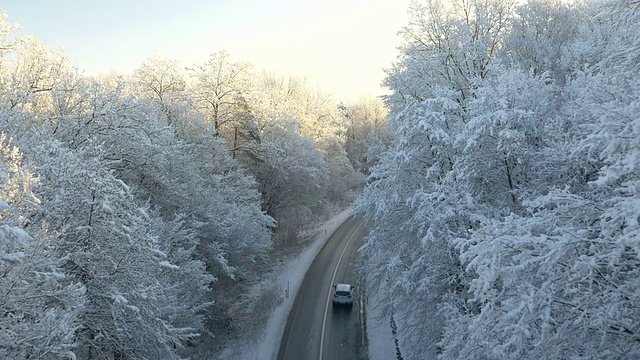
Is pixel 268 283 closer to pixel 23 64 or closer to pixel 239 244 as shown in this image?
pixel 239 244

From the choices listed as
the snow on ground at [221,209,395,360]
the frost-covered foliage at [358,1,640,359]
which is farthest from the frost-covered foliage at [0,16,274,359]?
the frost-covered foliage at [358,1,640,359]

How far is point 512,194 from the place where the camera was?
10.9m

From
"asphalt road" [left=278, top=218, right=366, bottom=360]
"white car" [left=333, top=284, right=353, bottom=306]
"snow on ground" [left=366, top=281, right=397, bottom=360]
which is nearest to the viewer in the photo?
"snow on ground" [left=366, top=281, right=397, bottom=360]

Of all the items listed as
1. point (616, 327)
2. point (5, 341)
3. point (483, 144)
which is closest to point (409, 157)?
point (483, 144)

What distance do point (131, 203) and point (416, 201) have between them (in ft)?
27.2

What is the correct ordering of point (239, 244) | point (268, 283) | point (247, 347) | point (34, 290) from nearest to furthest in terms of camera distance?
1. point (34, 290)
2. point (247, 347)
3. point (239, 244)
4. point (268, 283)

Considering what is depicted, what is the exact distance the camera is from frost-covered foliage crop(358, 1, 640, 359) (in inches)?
229

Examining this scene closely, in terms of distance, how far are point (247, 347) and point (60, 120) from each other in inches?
492

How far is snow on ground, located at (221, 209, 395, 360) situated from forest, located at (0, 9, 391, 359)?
0.96 m

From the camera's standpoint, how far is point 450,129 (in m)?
13.2

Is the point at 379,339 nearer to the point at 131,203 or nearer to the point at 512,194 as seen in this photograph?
the point at 512,194

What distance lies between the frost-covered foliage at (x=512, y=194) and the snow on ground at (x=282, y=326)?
1548 millimetres

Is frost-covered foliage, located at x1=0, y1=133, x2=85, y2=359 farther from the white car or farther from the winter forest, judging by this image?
the white car

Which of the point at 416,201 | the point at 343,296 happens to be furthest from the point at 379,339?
the point at 416,201
